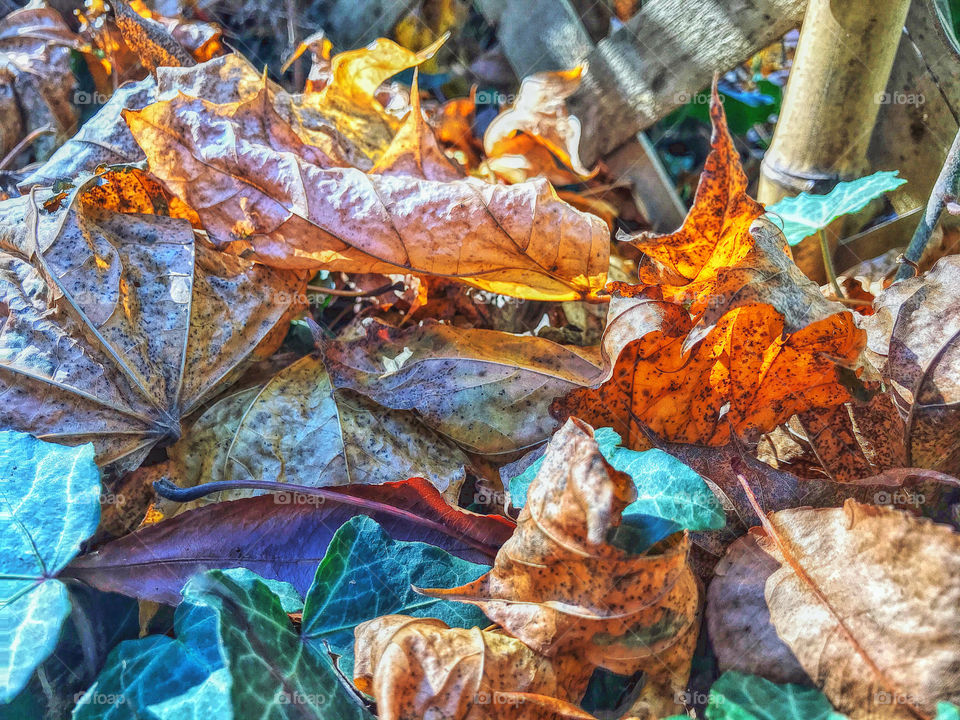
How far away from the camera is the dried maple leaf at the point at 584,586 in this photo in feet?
2.74

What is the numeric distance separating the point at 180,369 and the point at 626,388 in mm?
778

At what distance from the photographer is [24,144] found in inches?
80.8

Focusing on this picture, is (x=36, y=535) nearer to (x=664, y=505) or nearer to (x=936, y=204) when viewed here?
(x=664, y=505)

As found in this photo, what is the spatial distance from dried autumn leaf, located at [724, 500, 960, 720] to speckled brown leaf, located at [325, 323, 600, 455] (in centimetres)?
44

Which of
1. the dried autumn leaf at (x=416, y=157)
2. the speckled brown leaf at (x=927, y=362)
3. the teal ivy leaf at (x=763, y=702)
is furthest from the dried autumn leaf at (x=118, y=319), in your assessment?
the speckled brown leaf at (x=927, y=362)

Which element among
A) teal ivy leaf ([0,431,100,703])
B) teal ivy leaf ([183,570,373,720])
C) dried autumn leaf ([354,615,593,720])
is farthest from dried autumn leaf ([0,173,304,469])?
dried autumn leaf ([354,615,593,720])

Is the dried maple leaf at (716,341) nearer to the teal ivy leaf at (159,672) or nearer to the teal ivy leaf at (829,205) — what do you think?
the teal ivy leaf at (829,205)

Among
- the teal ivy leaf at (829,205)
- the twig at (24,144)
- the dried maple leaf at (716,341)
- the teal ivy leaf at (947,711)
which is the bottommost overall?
the teal ivy leaf at (947,711)

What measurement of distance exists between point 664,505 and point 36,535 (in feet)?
2.74

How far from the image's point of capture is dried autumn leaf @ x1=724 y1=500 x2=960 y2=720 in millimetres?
771

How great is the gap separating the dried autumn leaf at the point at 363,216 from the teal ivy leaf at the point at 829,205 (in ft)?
1.35

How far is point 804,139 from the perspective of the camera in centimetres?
160

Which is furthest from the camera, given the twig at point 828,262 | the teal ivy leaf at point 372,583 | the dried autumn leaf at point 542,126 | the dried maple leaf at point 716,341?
the dried autumn leaf at point 542,126

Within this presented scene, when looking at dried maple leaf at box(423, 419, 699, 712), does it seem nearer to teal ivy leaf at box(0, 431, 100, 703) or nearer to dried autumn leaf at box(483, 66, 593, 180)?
teal ivy leaf at box(0, 431, 100, 703)
